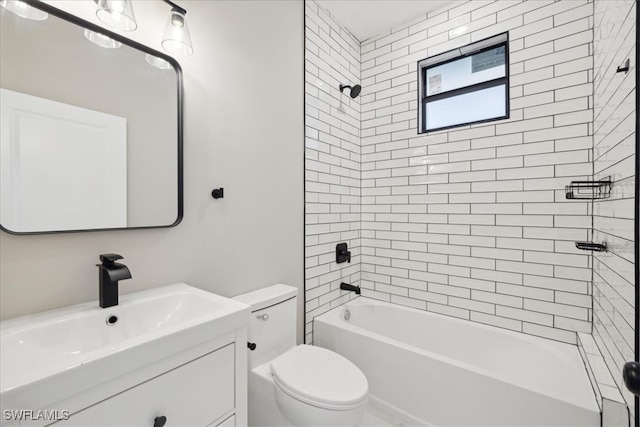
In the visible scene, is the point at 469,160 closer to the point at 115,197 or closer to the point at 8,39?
the point at 115,197

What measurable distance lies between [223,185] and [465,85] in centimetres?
212

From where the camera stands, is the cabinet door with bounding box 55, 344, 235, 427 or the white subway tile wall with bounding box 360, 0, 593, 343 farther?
the white subway tile wall with bounding box 360, 0, 593, 343

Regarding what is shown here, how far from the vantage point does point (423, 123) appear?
96.9 inches

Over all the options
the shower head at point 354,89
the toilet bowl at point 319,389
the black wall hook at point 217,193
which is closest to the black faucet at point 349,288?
the toilet bowl at point 319,389

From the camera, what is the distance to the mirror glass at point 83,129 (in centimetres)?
96

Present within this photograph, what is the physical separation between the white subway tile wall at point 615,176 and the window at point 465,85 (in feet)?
1.76

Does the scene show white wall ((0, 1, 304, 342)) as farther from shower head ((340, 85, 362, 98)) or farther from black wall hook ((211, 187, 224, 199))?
shower head ((340, 85, 362, 98))

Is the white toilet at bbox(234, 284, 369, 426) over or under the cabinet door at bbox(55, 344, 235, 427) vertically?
under

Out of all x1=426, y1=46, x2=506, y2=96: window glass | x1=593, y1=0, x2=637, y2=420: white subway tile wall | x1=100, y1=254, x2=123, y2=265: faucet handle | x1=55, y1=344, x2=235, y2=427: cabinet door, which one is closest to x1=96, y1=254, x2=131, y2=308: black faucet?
x1=100, y1=254, x2=123, y2=265: faucet handle

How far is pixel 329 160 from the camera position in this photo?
2.41m

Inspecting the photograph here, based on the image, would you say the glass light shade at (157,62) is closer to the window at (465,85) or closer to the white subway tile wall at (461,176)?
the white subway tile wall at (461,176)

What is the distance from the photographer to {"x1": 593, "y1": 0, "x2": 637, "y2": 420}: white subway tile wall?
1.06 meters

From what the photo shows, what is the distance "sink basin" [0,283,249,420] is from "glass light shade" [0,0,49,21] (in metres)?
1.07

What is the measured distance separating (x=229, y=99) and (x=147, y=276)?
3.49ft
